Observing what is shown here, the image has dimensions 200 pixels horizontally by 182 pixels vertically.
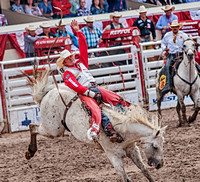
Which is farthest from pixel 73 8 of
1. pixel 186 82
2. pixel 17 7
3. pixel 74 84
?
pixel 74 84

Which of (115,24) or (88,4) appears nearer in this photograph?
(115,24)

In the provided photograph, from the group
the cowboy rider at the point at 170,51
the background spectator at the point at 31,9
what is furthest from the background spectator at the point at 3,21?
the cowboy rider at the point at 170,51

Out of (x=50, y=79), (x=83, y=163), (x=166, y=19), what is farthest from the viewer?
(x=166, y=19)

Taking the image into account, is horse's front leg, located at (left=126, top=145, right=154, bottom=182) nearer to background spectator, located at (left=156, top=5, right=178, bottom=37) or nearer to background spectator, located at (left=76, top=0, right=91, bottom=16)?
background spectator, located at (left=156, top=5, right=178, bottom=37)

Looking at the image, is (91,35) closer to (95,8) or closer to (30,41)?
(30,41)

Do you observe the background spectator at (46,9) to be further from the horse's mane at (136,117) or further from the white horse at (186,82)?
the horse's mane at (136,117)

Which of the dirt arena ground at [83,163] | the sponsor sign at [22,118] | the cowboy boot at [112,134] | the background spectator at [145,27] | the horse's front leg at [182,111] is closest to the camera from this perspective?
the cowboy boot at [112,134]

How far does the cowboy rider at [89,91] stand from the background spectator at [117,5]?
8.50 metres

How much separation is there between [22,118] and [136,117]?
5.88m

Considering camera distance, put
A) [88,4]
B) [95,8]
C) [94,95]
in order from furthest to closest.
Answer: [88,4], [95,8], [94,95]

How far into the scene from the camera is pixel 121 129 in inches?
206

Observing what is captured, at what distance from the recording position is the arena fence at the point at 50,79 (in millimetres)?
10570

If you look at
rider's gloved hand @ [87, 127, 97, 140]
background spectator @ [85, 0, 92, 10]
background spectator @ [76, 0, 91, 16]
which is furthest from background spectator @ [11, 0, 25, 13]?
rider's gloved hand @ [87, 127, 97, 140]

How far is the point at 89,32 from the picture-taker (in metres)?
11.5
